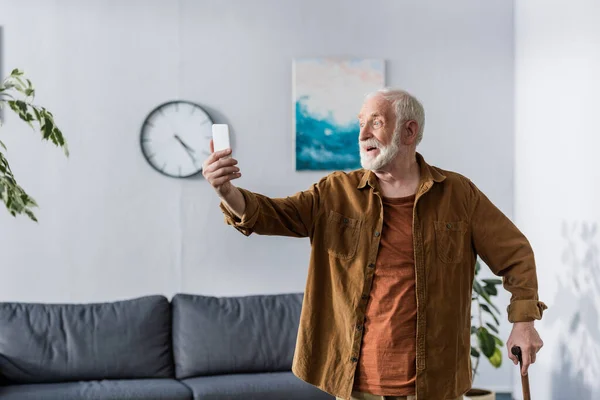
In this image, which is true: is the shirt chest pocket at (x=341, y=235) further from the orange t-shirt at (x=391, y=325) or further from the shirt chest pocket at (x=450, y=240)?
the shirt chest pocket at (x=450, y=240)

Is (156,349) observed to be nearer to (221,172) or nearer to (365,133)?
(365,133)

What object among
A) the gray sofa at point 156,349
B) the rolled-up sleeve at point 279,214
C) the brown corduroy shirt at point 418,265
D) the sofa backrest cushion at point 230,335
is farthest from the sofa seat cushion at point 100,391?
the rolled-up sleeve at point 279,214

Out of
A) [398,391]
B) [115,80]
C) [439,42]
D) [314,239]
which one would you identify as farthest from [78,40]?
[398,391]

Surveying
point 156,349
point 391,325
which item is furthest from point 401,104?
point 156,349

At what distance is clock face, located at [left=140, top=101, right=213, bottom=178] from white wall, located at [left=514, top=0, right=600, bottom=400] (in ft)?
6.17

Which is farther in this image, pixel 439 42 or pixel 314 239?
pixel 439 42

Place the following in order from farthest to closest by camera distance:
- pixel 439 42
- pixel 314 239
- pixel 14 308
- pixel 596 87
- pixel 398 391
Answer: pixel 439 42
pixel 14 308
pixel 596 87
pixel 314 239
pixel 398 391

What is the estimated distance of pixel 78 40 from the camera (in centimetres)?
482

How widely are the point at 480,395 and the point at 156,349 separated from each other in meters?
1.81

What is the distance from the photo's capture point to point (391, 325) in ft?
8.24

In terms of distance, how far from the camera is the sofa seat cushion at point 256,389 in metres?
4.04

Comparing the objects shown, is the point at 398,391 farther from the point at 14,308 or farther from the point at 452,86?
the point at 452,86

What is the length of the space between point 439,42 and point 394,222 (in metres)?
2.86

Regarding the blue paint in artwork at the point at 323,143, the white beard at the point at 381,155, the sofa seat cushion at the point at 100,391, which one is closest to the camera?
the white beard at the point at 381,155
